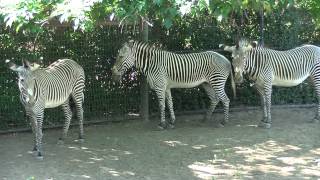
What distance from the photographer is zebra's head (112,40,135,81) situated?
895 cm

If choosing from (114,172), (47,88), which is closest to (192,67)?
(47,88)

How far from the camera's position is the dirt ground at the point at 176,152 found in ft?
21.8

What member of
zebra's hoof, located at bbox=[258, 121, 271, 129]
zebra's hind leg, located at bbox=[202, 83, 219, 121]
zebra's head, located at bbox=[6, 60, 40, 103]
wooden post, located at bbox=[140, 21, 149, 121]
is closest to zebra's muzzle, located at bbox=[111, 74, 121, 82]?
wooden post, located at bbox=[140, 21, 149, 121]

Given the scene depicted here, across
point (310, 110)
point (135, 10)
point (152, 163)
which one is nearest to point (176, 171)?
point (152, 163)

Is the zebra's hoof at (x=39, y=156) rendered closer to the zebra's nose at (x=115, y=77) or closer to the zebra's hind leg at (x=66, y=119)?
the zebra's hind leg at (x=66, y=119)

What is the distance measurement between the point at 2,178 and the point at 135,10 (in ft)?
10.4

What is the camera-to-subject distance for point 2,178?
6.48 meters

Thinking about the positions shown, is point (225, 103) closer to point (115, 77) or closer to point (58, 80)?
point (115, 77)

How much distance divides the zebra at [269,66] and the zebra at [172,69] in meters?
0.34

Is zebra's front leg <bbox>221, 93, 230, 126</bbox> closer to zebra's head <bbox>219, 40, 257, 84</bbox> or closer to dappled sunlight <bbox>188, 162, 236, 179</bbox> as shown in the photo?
zebra's head <bbox>219, 40, 257, 84</bbox>

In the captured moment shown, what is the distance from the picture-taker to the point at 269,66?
920cm

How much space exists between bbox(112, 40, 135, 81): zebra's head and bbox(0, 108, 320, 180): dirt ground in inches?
40.0

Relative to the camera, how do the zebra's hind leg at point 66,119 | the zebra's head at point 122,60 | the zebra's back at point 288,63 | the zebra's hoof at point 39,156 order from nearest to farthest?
the zebra's hoof at point 39,156 < the zebra's hind leg at point 66,119 < the zebra's head at point 122,60 < the zebra's back at point 288,63

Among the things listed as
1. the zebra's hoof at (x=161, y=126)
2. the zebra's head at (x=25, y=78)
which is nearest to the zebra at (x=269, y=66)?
the zebra's hoof at (x=161, y=126)
